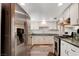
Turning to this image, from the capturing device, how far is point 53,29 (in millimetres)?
2678

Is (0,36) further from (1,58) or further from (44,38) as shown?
(44,38)

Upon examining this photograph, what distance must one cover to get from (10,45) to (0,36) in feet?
0.52

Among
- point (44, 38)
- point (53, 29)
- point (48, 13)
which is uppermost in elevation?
point (48, 13)

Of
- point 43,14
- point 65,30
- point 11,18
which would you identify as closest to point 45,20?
point 43,14

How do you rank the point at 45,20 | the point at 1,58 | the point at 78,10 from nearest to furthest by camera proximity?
the point at 1,58
the point at 78,10
the point at 45,20

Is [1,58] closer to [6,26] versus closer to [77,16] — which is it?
[6,26]

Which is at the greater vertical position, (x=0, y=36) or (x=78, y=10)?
(x=78, y=10)

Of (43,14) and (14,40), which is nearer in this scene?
(14,40)

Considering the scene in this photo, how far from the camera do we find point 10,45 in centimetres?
117

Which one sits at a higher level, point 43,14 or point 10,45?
point 43,14

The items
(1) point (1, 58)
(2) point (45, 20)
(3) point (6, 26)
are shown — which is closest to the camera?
(1) point (1, 58)

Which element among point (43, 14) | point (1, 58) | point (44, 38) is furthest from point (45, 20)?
point (1, 58)

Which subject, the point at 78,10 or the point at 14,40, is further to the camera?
the point at 78,10

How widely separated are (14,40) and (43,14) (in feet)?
5.35
